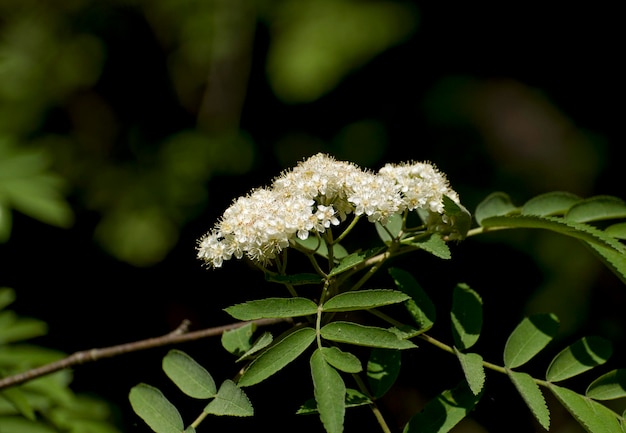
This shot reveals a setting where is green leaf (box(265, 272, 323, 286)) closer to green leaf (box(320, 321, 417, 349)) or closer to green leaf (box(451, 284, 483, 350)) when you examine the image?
green leaf (box(320, 321, 417, 349))

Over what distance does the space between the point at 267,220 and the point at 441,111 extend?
2.48m

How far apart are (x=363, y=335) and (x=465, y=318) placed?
1.18ft

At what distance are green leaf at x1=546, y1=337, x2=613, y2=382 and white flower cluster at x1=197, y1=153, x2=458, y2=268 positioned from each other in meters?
0.38

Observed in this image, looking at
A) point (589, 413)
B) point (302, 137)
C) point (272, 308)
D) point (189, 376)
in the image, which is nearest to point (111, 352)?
point (189, 376)

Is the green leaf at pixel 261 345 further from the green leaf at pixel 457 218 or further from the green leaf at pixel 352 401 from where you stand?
the green leaf at pixel 457 218

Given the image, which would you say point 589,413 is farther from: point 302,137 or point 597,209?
point 302,137

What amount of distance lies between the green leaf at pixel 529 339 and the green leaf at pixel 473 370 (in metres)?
0.13

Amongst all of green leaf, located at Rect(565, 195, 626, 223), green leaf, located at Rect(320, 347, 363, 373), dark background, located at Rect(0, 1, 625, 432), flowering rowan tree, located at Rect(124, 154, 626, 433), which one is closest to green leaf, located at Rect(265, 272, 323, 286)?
flowering rowan tree, located at Rect(124, 154, 626, 433)

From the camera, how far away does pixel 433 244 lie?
120 centimetres

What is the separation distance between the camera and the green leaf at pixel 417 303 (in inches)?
49.6

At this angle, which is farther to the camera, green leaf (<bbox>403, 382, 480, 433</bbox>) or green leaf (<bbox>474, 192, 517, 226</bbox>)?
green leaf (<bbox>474, 192, 517, 226</bbox>)

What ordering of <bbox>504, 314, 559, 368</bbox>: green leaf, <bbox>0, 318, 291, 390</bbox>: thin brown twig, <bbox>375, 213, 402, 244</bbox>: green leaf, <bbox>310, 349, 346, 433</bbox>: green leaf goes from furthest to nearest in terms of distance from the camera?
<bbox>375, 213, 402, 244</bbox>: green leaf → <bbox>0, 318, 291, 390</bbox>: thin brown twig → <bbox>504, 314, 559, 368</bbox>: green leaf → <bbox>310, 349, 346, 433</bbox>: green leaf

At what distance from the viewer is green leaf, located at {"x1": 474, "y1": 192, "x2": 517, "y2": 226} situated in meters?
1.50

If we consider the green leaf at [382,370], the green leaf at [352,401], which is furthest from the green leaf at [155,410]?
the green leaf at [382,370]
